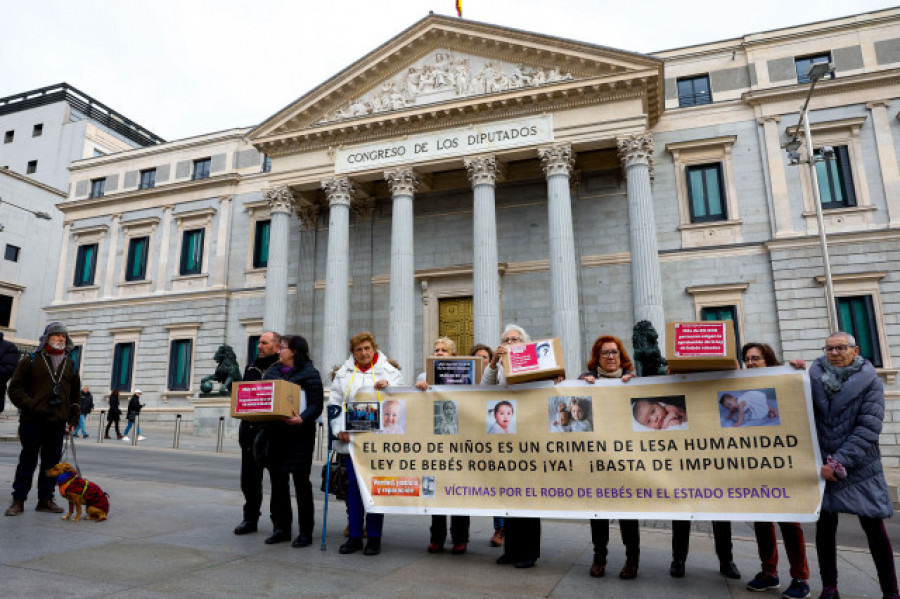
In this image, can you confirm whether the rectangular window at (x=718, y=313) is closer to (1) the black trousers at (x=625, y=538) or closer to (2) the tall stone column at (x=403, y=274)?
(2) the tall stone column at (x=403, y=274)

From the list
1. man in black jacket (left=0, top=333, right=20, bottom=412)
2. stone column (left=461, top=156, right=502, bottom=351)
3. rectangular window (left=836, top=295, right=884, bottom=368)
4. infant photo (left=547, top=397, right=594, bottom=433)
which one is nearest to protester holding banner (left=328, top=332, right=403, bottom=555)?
infant photo (left=547, top=397, right=594, bottom=433)

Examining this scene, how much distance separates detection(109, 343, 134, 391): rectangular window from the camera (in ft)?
100

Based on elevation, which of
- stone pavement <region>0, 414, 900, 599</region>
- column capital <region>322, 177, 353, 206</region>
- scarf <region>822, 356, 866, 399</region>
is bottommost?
stone pavement <region>0, 414, 900, 599</region>

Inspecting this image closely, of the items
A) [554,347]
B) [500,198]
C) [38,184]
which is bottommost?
[554,347]

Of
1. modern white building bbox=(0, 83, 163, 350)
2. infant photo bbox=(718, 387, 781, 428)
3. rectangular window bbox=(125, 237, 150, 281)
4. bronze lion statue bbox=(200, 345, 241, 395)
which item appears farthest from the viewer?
modern white building bbox=(0, 83, 163, 350)

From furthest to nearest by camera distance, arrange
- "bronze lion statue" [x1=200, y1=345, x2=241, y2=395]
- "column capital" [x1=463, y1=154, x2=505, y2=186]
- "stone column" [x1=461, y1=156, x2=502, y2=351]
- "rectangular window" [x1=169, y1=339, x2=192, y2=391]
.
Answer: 1. "rectangular window" [x1=169, y1=339, x2=192, y2=391]
2. "bronze lion statue" [x1=200, y1=345, x2=241, y2=395]
3. "column capital" [x1=463, y1=154, x2=505, y2=186]
4. "stone column" [x1=461, y1=156, x2=502, y2=351]

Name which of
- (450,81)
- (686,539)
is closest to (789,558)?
(686,539)

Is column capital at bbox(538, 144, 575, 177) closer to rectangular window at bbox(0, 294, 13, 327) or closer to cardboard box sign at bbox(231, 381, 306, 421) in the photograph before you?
cardboard box sign at bbox(231, 381, 306, 421)

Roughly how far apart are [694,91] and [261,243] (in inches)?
816

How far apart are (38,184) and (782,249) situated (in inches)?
1846

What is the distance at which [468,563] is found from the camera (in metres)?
5.33

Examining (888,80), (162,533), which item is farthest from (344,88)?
(162,533)

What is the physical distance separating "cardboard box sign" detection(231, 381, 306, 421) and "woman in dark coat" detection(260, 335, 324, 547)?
0.61 ft

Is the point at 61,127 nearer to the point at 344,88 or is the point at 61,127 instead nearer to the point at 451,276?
the point at 344,88
